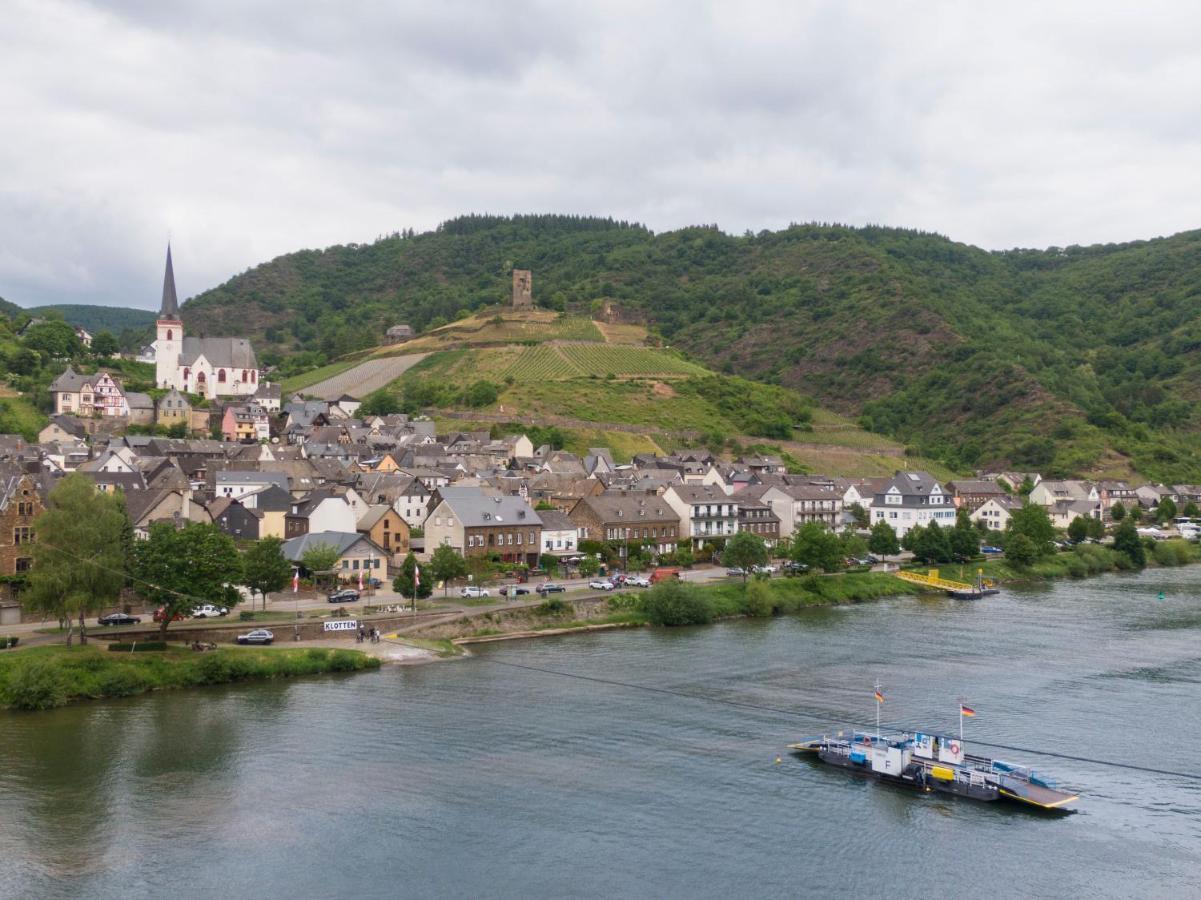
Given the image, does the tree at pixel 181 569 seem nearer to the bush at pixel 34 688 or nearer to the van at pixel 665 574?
the bush at pixel 34 688

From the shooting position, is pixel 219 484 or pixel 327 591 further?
pixel 219 484

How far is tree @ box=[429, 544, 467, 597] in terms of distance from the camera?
50719mm

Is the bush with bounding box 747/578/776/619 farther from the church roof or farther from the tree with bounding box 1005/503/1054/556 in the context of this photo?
the church roof

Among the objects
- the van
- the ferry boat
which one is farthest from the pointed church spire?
the ferry boat

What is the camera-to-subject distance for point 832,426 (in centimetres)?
12694

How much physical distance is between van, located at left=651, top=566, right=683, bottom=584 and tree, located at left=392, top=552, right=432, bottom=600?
12.9 meters

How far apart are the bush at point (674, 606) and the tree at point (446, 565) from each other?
9.34 m

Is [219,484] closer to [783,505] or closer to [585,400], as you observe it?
[783,505]

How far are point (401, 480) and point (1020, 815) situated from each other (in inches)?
1826

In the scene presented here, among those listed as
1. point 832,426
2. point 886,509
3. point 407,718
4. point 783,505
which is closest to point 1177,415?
point 832,426

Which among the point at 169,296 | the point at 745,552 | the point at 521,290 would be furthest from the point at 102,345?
the point at 745,552

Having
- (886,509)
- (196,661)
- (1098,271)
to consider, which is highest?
(1098,271)

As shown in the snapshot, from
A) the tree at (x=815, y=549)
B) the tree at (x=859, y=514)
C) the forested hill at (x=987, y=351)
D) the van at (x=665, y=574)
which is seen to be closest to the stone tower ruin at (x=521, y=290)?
the forested hill at (x=987, y=351)

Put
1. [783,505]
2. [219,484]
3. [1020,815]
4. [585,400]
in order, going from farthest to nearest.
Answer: [585,400], [783,505], [219,484], [1020,815]
